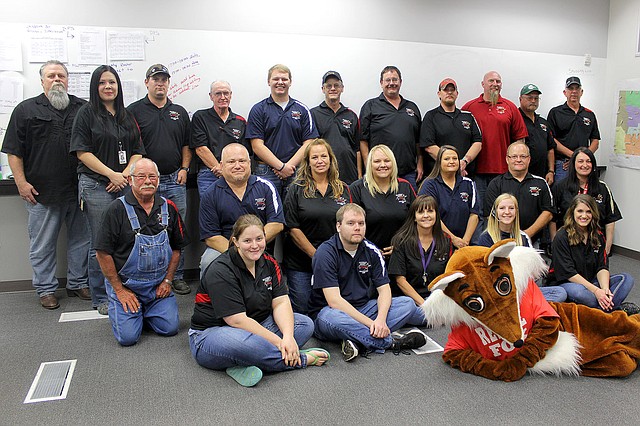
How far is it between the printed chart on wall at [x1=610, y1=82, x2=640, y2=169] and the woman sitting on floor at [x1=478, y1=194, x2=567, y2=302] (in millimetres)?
2646

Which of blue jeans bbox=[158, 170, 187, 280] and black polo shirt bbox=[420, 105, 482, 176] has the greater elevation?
black polo shirt bbox=[420, 105, 482, 176]

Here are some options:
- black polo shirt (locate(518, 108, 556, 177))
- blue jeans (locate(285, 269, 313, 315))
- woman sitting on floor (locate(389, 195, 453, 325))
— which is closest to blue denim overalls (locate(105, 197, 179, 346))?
blue jeans (locate(285, 269, 313, 315))

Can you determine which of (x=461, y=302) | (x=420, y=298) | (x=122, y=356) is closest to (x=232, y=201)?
(x=122, y=356)

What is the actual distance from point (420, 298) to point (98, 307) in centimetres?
218

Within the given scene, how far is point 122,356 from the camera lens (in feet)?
10.1

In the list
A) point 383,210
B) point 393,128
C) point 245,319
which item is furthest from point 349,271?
point 393,128

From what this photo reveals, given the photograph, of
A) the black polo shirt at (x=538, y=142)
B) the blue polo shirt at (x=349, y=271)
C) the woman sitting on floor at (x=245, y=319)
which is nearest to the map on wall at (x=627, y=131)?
the black polo shirt at (x=538, y=142)

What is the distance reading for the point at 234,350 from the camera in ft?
8.97

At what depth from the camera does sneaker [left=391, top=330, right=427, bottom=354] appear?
3.11 meters

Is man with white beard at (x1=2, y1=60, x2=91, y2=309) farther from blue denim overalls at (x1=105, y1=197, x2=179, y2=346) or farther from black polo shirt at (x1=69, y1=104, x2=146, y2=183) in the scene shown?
blue denim overalls at (x1=105, y1=197, x2=179, y2=346)

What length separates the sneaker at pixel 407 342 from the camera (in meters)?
3.11

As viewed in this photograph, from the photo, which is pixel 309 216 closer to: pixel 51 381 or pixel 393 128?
pixel 393 128

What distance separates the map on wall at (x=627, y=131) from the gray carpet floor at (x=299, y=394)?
354cm

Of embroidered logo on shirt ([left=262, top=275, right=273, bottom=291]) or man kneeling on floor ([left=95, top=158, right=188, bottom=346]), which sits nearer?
embroidered logo on shirt ([left=262, top=275, right=273, bottom=291])
